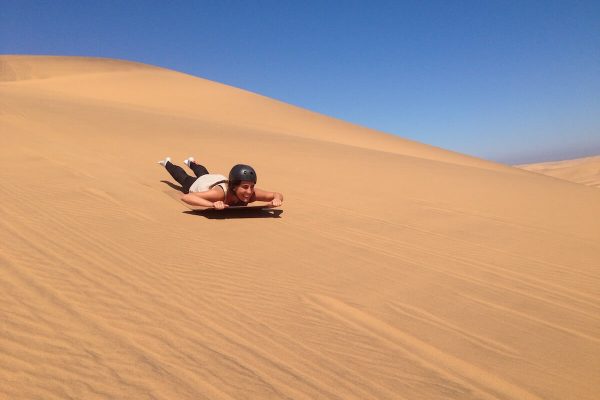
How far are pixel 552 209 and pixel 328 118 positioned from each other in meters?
23.6

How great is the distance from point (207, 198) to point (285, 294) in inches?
89.5

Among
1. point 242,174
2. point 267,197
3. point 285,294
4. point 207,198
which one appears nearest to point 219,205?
point 207,198

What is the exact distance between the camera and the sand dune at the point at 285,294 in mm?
1989

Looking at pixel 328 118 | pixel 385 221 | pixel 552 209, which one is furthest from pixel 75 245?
pixel 328 118

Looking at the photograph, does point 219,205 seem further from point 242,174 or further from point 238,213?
point 238,213

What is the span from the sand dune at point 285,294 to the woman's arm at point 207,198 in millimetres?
210

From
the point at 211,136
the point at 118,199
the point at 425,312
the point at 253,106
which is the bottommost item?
the point at 425,312

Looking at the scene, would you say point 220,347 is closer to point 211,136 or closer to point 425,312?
point 425,312

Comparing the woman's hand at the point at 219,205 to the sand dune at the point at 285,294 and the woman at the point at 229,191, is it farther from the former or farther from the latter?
the sand dune at the point at 285,294

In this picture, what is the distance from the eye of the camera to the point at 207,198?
15.9 feet

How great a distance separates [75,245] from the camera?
332 cm

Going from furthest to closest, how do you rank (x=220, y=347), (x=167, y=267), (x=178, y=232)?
(x=178, y=232), (x=167, y=267), (x=220, y=347)

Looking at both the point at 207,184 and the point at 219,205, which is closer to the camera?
the point at 219,205

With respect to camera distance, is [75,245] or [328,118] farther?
[328,118]
